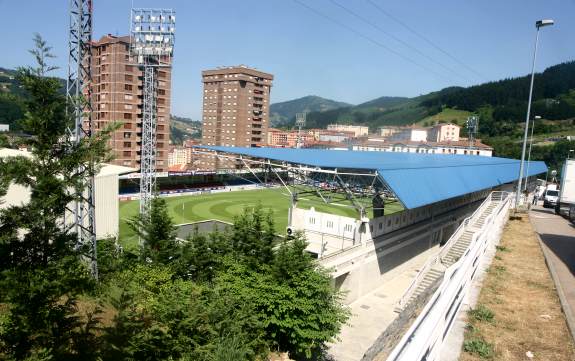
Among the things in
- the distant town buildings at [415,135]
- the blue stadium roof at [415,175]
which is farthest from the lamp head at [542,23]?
the distant town buildings at [415,135]

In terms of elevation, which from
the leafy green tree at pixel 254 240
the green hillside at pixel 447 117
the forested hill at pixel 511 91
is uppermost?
the forested hill at pixel 511 91

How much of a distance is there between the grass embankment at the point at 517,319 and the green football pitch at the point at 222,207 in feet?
75.1

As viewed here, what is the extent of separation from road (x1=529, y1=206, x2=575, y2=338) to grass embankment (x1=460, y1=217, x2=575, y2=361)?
0.18m

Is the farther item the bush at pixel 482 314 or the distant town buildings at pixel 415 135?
the distant town buildings at pixel 415 135

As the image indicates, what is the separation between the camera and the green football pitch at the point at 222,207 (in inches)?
1566

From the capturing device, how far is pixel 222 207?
4716 centimetres

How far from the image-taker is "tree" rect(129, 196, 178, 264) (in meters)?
15.9

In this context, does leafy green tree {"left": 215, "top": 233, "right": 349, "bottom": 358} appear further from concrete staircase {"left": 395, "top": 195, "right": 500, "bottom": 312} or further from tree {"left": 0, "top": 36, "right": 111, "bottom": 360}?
concrete staircase {"left": 395, "top": 195, "right": 500, "bottom": 312}

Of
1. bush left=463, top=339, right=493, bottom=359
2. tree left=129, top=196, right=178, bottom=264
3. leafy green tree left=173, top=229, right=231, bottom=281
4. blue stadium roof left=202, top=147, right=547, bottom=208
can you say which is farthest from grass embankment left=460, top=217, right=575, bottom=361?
tree left=129, top=196, right=178, bottom=264

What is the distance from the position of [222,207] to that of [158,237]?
30.8 meters

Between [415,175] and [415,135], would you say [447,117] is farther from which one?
[415,175]

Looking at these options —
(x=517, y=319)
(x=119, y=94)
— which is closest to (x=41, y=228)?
(x=517, y=319)

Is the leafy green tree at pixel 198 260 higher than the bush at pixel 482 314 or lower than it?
lower

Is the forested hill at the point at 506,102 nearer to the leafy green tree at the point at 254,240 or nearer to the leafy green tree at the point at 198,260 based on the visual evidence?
the leafy green tree at the point at 254,240
